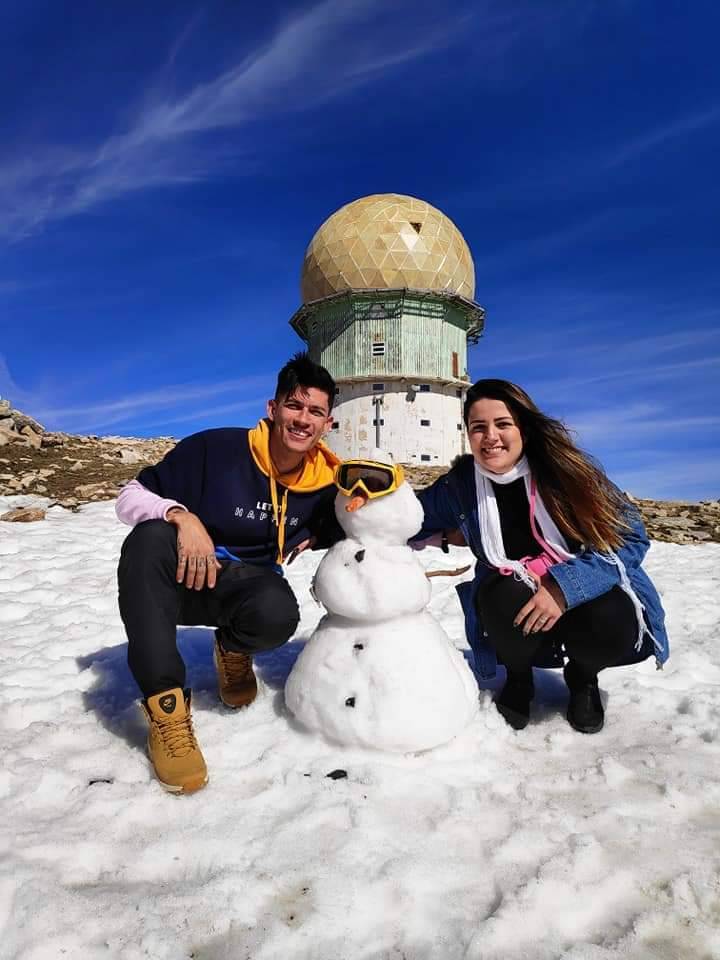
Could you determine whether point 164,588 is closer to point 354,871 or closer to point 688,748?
point 354,871

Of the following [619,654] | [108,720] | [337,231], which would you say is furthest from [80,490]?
[337,231]

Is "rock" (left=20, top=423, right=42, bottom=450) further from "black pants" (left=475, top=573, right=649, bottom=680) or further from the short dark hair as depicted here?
"black pants" (left=475, top=573, right=649, bottom=680)

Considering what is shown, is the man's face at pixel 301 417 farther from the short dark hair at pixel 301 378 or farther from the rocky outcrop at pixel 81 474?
the rocky outcrop at pixel 81 474

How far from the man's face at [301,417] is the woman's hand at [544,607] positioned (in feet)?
3.90

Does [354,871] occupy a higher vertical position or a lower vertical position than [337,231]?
lower

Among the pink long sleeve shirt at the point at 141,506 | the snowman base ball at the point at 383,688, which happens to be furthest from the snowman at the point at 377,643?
the pink long sleeve shirt at the point at 141,506

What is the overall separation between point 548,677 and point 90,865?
2.48 m

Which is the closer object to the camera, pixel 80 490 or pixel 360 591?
pixel 360 591

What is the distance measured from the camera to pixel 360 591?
2.52 m

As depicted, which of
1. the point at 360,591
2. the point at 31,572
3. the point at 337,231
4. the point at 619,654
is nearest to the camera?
the point at 360,591

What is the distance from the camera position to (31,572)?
5.38 metres

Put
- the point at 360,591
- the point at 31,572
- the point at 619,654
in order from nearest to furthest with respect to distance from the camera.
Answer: the point at 360,591
the point at 619,654
the point at 31,572

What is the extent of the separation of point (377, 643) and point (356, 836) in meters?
0.73

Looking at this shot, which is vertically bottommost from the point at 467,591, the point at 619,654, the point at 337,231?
the point at 619,654
